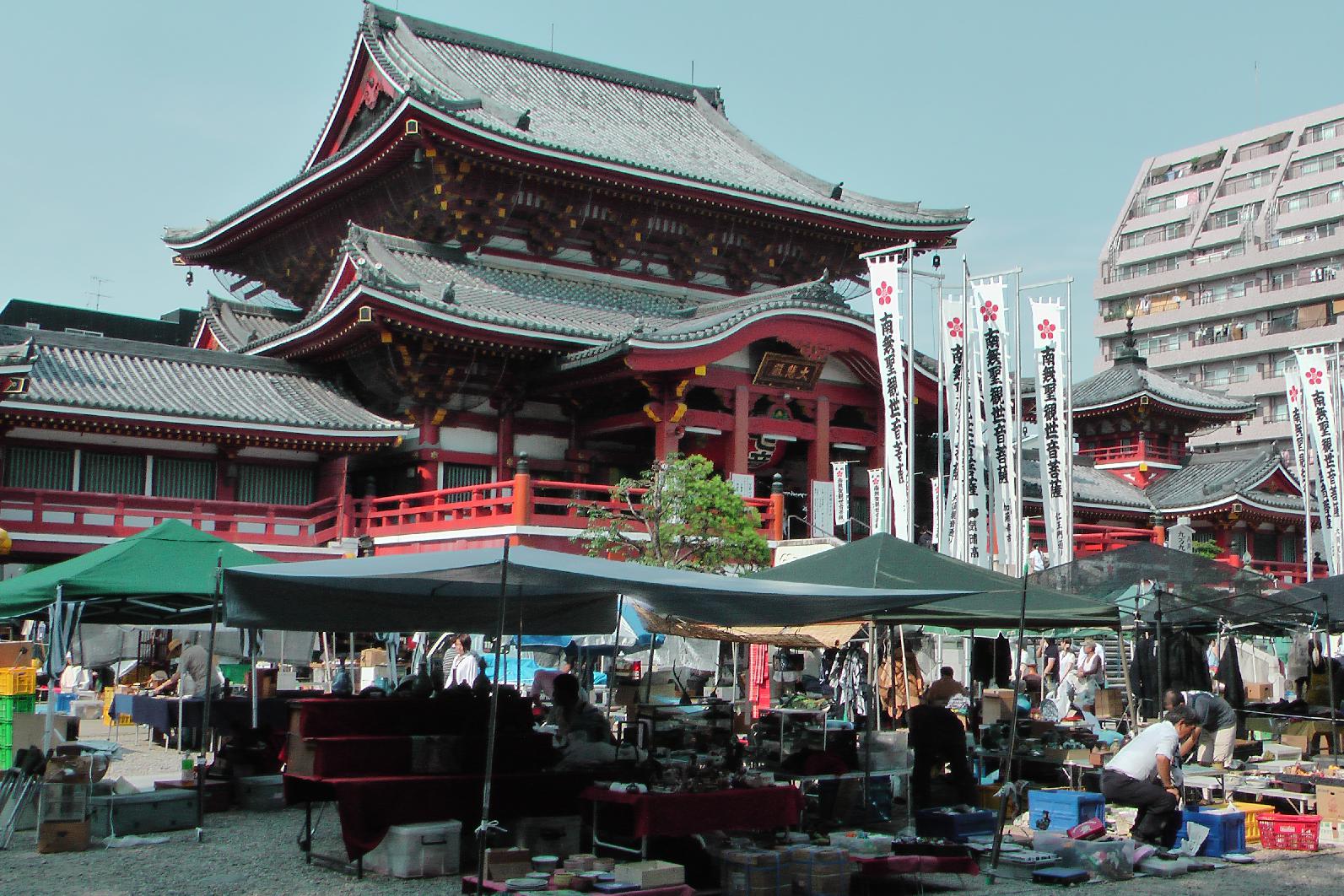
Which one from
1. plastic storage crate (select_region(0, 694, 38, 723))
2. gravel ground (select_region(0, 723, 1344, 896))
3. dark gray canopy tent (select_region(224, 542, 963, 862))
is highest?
dark gray canopy tent (select_region(224, 542, 963, 862))

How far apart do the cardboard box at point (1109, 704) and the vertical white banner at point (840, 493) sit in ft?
18.9

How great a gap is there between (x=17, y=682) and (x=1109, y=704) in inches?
687

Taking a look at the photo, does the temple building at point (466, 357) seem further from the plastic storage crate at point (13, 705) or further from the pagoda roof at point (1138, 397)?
the pagoda roof at point (1138, 397)

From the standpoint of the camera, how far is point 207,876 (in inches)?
→ 397

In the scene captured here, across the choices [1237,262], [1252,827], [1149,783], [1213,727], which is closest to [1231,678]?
[1213,727]

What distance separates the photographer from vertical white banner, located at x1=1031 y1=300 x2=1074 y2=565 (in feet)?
72.6

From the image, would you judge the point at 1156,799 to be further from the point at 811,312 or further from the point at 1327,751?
the point at 811,312

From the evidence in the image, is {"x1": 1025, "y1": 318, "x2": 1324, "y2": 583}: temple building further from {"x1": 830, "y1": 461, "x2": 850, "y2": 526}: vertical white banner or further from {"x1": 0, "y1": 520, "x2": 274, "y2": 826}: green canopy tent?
{"x1": 0, "y1": 520, "x2": 274, "y2": 826}: green canopy tent

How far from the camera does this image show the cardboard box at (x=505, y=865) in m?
9.77

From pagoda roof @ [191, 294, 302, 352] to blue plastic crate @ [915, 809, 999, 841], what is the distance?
22.0 m

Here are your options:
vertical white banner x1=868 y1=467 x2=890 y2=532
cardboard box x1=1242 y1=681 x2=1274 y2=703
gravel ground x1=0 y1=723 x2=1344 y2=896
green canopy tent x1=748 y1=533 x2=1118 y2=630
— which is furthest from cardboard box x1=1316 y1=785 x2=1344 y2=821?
cardboard box x1=1242 y1=681 x2=1274 y2=703

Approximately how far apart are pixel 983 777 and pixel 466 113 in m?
17.1

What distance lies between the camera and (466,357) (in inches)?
1014

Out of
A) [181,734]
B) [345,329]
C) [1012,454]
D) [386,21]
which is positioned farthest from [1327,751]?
[386,21]
